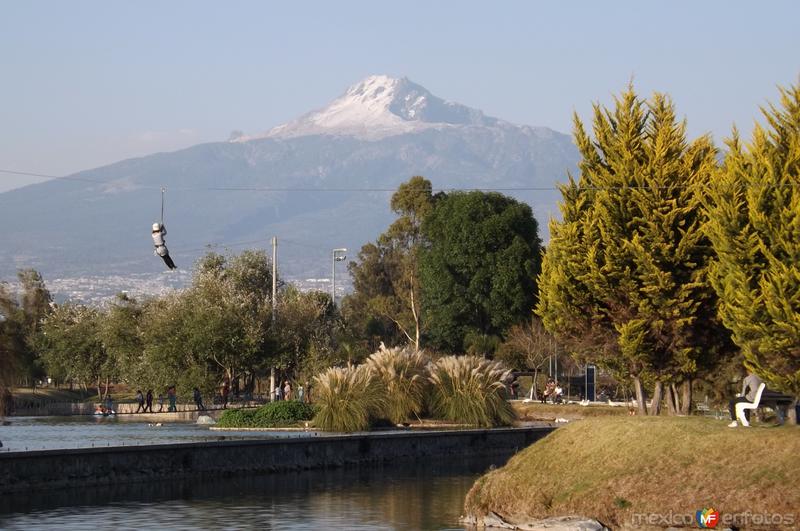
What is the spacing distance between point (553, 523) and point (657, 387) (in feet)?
39.6

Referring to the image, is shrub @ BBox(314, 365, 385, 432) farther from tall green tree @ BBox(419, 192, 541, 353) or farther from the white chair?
tall green tree @ BBox(419, 192, 541, 353)

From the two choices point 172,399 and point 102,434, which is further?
point 172,399

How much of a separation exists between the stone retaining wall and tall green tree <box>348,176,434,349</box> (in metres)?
47.0

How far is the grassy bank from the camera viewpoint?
2169 centimetres

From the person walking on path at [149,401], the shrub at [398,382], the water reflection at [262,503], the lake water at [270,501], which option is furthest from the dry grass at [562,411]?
the water reflection at [262,503]

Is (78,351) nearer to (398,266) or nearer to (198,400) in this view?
(198,400)

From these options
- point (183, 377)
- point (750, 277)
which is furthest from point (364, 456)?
point (183, 377)

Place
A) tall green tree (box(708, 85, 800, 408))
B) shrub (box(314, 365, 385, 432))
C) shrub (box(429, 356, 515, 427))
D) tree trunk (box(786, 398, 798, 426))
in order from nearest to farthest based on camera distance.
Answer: tall green tree (box(708, 85, 800, 408)) → tree trunk (box(786, 398, 798, 426)) → shrub (box(314, 365, 385, 432)) → shrub (box(429, 356, 515, 427))

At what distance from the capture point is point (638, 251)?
30.8m

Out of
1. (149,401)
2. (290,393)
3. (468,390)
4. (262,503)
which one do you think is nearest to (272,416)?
(468,390)

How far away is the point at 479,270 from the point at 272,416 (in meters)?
36.5

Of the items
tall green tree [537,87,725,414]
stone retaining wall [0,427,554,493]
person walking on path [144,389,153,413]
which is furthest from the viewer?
person walking on path [144,389,153,413]

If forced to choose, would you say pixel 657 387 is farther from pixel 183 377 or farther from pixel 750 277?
pixel 183 377

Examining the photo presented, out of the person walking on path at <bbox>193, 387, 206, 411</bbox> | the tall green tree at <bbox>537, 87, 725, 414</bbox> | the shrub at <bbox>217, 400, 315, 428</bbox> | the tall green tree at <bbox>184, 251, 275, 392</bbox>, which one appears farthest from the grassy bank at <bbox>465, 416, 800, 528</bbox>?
the tall green tree at <bbox>184, 251, 275, 392</bbox>
